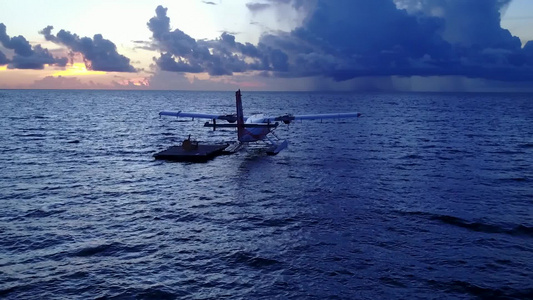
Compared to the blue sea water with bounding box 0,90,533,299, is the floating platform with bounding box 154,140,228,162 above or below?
above

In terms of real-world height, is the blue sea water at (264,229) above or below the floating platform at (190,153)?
below

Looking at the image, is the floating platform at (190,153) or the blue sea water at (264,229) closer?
the blue sea water at (264,229)

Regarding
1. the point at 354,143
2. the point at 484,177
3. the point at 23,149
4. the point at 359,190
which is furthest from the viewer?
the point at 354,143

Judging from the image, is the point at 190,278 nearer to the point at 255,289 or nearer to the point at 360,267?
the point at 255,289

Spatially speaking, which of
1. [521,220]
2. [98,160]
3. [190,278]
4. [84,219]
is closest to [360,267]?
[190,278]

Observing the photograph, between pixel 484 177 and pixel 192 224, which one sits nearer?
pixel 192 224

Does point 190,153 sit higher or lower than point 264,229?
higher

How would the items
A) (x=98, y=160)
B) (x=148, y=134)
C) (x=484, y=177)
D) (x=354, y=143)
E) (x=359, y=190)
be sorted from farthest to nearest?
(x=148, y=134), (x=354, y=143), (x=98, y=160), (x=484, y=177), (x=359, y=190)

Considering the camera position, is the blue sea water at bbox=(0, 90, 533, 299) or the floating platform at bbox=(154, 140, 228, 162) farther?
the floating platform at bbox=(154, 140, 228, 162)

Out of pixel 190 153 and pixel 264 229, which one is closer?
pixel 264 229

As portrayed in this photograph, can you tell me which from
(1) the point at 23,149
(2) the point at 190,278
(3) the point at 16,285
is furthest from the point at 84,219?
(1) the point at 23,149
